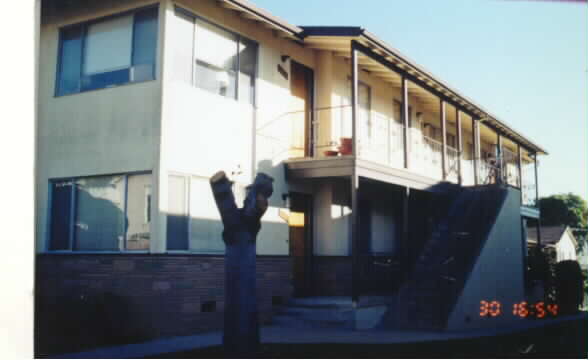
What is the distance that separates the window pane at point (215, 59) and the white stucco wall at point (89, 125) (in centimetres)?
101

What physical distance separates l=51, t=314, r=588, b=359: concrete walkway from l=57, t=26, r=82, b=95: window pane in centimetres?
558

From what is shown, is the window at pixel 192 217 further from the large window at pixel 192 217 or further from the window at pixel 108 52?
the window at pixel 108 52

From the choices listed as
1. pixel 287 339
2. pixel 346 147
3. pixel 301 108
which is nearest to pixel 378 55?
pixel 301 108

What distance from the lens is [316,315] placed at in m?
12.8

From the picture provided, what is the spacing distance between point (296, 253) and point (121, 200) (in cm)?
454

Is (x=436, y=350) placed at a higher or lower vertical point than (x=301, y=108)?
lower

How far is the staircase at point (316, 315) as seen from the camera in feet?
41.3

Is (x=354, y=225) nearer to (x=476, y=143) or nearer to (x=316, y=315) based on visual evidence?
(x=316, y=315)

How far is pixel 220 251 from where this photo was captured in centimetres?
1238

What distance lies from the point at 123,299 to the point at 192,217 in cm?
192

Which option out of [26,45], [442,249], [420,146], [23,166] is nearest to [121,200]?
[23,166]

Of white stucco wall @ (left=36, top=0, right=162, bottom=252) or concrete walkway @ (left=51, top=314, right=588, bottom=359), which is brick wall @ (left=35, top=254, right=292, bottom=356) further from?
white stucco wall @ (left=36, top=0, right=162, bottom=252)

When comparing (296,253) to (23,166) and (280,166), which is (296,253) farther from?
(23,166)

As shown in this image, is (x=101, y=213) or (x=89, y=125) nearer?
(x=101, y=213)
